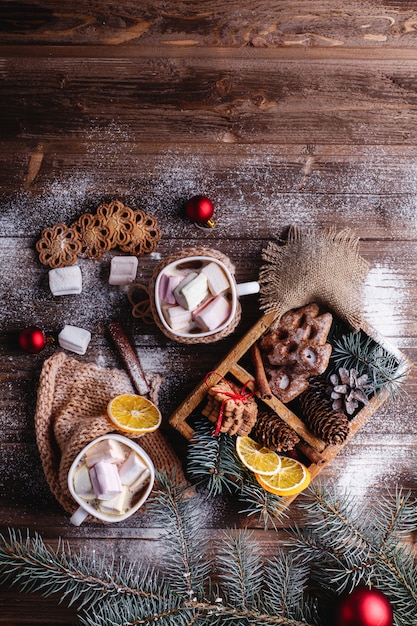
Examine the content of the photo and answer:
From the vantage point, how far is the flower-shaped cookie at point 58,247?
1.65 m

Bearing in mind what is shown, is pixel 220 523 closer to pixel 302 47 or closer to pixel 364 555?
pixel 364 555

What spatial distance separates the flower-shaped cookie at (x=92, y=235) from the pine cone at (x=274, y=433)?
2.14 feet

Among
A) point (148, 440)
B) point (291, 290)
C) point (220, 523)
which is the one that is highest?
point (291, 290)

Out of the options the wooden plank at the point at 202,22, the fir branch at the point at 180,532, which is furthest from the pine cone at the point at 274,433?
the wooden plank at the point at 202,22

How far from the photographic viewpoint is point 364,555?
58.9 inches

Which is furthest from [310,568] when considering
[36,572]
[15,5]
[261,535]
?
[15,5]

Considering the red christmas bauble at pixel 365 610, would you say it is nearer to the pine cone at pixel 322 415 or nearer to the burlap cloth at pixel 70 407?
the pine cone at pixel 322 415

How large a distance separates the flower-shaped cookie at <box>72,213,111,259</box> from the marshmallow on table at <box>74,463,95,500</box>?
0.60 meters

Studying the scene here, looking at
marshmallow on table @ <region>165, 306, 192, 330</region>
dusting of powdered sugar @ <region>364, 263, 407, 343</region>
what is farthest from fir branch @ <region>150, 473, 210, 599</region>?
dusting of powdered sugar @ <region>364, 263, 407, 343</region>

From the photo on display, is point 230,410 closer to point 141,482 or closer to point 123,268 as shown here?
point 141,482

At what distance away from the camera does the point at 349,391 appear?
1.51m

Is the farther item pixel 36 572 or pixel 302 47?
pixel 302 47

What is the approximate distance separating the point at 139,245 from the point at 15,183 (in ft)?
1.37

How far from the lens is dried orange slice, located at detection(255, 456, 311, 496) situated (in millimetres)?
1445
